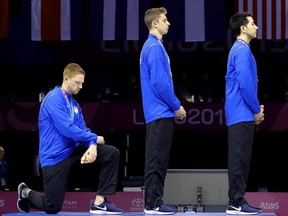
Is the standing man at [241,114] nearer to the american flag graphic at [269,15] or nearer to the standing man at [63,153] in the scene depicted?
the standing man at [63,153]

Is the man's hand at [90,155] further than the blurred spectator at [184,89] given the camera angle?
No

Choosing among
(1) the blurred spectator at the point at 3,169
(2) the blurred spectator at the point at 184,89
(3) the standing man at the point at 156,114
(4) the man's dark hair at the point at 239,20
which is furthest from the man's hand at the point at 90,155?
(2) the blurred spectator at the point at 184,89

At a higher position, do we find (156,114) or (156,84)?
(156,84)

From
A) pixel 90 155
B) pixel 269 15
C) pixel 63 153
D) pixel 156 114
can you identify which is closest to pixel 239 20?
pixel 156 114

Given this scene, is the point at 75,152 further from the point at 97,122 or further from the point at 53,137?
the point at 97,122

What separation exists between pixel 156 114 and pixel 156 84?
33cm

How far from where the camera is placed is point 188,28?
1406 centimetres

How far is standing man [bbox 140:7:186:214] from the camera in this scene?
26.6 ft

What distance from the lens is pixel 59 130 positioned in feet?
27.5

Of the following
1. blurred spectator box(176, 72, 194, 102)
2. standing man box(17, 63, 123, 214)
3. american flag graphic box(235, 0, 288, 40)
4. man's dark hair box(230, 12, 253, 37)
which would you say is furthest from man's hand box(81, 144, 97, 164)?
blurred spectator box(176, 72, 194, 102)

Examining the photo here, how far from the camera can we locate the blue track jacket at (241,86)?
811 centimetres

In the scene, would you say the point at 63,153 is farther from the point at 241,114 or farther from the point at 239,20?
the point at 239,20

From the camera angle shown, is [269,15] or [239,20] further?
[269,15]

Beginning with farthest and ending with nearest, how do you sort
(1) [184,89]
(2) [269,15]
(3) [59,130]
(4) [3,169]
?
(1) [184,89], (4) [3,169], (2) [269,15], (3) [59,130]
